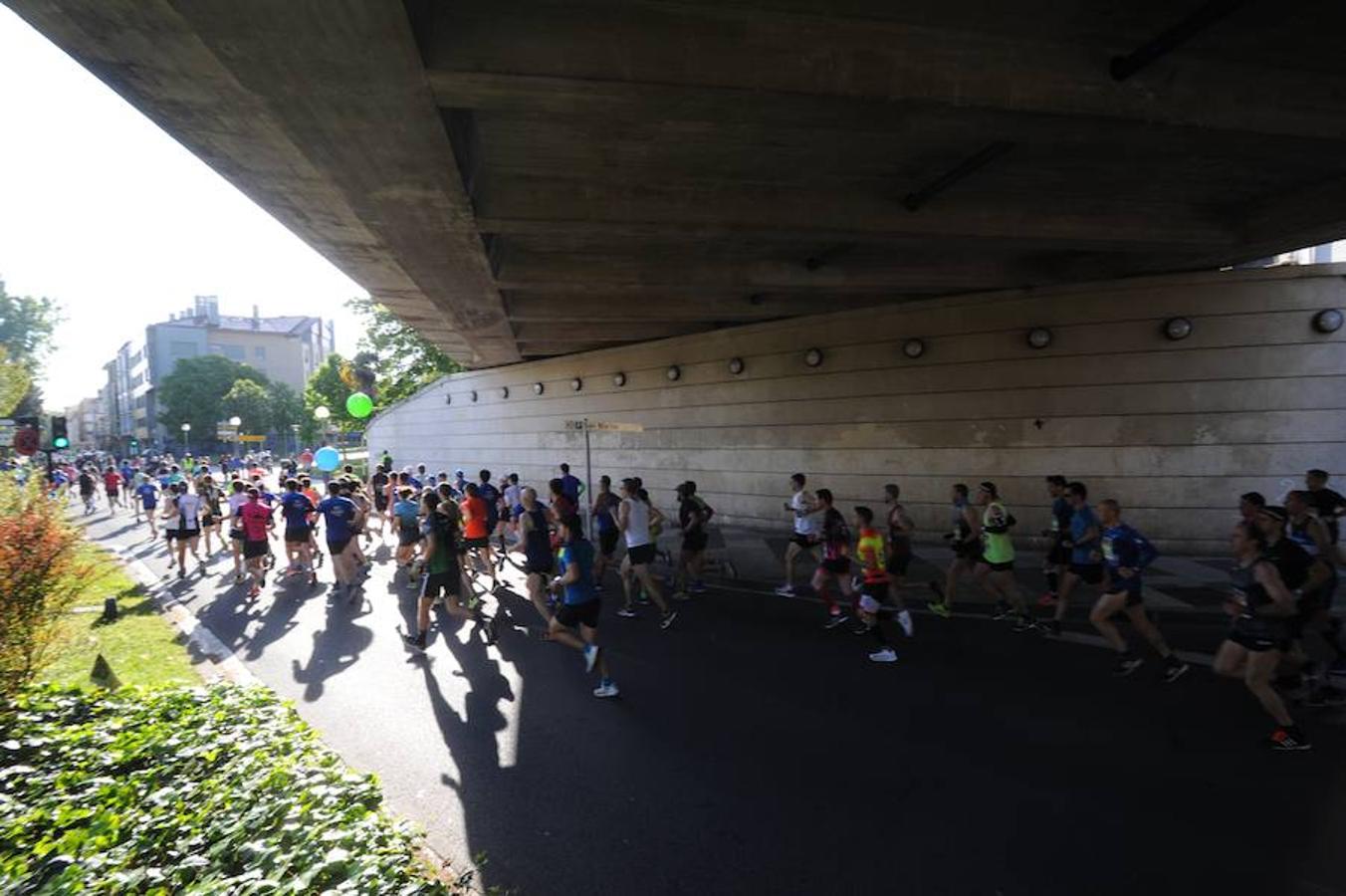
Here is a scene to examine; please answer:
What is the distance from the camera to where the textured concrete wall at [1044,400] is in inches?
418

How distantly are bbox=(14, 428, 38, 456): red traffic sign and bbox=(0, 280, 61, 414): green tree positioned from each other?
5084 centimetres

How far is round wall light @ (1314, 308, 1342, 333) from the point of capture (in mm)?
10289

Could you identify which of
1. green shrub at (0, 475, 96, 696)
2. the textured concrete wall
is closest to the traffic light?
green shrub at (0, 475, 96, 696)

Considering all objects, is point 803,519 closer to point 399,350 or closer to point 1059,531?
point 1059,531

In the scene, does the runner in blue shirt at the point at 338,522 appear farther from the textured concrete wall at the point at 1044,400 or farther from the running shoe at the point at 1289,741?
the running shoe at the point at 1289,741

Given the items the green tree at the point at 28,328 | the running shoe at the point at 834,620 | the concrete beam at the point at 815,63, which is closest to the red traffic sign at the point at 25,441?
the concrete beam at the point at 815,63

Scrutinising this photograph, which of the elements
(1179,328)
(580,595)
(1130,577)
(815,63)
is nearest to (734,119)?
(815,63)

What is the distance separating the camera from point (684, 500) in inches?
385

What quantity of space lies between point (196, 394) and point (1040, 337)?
73.4 m

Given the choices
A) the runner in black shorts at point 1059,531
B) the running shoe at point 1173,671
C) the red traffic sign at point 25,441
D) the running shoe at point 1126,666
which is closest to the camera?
the running shoe at point 1173,671

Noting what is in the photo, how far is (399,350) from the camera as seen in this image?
128 ft

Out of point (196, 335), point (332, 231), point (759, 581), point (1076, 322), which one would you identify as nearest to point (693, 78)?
point (332, 231)

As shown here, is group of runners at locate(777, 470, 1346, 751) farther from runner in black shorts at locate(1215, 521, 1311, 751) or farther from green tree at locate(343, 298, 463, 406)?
green tree at locate(343, 298, 463, 406)

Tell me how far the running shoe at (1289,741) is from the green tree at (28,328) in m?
71.2
